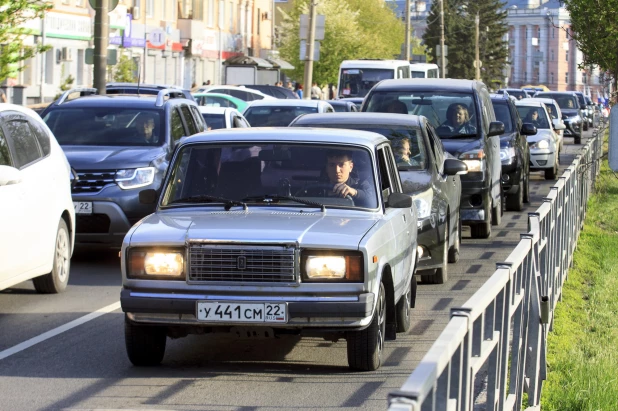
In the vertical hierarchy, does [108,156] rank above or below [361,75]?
below

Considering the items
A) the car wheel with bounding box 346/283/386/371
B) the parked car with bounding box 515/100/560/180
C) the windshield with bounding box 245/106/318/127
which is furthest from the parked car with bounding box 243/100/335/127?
the car wheel with bounding box 346/283/386/371

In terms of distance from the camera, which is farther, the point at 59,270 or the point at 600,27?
the point at 600,27

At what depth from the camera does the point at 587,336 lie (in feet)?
31.3

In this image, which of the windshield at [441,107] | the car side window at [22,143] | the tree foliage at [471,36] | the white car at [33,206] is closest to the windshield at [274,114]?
the windshield at [441,107]

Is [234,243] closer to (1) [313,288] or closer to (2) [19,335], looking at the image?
(1) [313,288]

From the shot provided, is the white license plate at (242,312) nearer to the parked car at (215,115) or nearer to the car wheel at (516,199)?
the parked car at (215,115)

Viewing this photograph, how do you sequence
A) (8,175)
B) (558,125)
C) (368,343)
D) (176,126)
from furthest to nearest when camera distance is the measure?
1. (558,125)
2. (176,126)
3. (8,175)
4. (368,343)

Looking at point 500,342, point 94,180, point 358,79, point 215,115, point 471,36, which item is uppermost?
point 471,36

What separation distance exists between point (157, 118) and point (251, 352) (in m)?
6.73

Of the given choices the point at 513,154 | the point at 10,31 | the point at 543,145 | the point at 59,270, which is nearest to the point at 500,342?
the point at 59,270

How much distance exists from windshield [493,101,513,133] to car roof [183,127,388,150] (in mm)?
12364

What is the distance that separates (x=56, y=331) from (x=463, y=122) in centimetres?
829

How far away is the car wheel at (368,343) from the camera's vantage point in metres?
7.90

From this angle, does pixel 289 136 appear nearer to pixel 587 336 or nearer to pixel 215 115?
pixel 587 336
